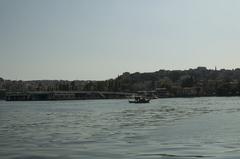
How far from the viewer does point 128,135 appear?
42062mm

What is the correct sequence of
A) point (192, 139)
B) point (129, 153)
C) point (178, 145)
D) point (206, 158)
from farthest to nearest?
point (192, 139), point (178, 145), point (129, 153), point (206, 158)

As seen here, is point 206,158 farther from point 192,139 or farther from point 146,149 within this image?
point 192,139

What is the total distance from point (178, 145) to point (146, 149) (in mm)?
3060

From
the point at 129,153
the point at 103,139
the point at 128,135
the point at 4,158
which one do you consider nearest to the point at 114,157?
the point at 129,153

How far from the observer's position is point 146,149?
31672 mm

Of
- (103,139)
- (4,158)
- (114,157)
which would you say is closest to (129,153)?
(114,157)

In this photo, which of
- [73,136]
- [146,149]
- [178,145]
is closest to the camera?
[146,149]

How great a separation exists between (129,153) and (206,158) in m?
4.68

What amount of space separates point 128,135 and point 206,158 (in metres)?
15.5

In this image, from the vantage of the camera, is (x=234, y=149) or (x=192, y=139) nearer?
(x=234, y=149)

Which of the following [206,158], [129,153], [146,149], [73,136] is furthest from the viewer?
[73,136]

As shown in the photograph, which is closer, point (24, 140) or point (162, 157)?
point (162, 157)

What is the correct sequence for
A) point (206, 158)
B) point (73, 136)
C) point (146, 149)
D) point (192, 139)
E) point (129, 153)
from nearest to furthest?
point (206, 158), point (129, 153), point (146, 149), point (192, 139), point (73, 136)

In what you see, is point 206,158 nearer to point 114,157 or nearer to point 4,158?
point 114,157
